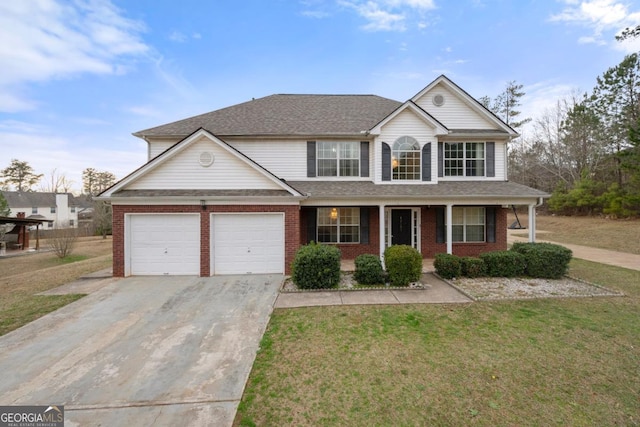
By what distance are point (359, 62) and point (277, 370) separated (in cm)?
2368

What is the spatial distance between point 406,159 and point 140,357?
411 inches

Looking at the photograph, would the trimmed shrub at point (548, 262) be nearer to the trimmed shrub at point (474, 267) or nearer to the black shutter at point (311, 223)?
the trimmed shrub at point (474, 267)

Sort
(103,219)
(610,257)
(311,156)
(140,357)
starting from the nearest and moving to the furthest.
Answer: (140,357), (311,156), (610,257), (103,219)

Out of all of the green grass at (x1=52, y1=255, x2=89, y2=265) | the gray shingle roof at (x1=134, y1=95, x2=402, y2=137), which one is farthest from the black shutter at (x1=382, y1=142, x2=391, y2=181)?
the green grass at (x1=52, y1=255, x2=89, y2=265)

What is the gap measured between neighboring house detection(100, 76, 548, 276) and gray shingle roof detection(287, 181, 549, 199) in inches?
2.6

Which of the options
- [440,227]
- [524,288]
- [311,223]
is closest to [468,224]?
[440,227]

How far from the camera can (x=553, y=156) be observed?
109ft

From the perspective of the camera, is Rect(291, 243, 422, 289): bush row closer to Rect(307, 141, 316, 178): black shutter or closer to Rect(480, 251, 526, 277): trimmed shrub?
Rect(480, 251, 526, 277): trimmed shrub

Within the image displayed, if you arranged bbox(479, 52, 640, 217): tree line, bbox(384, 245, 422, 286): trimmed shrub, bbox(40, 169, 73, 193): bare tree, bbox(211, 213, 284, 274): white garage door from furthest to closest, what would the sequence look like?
bbox(40, 169, 73, 193): bare tree → bbox(479, 52, 640, 217): tree line → bbox(211, 213, 284, 274): white garage door → bbox(384, 245, 422, 286): trimmed shrub

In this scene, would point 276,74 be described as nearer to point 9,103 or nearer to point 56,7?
point 56,7

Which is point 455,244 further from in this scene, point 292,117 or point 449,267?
point 292,117

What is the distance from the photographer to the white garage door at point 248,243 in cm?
898

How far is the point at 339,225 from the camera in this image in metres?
11.5

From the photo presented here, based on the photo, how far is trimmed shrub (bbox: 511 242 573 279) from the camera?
8438mm
